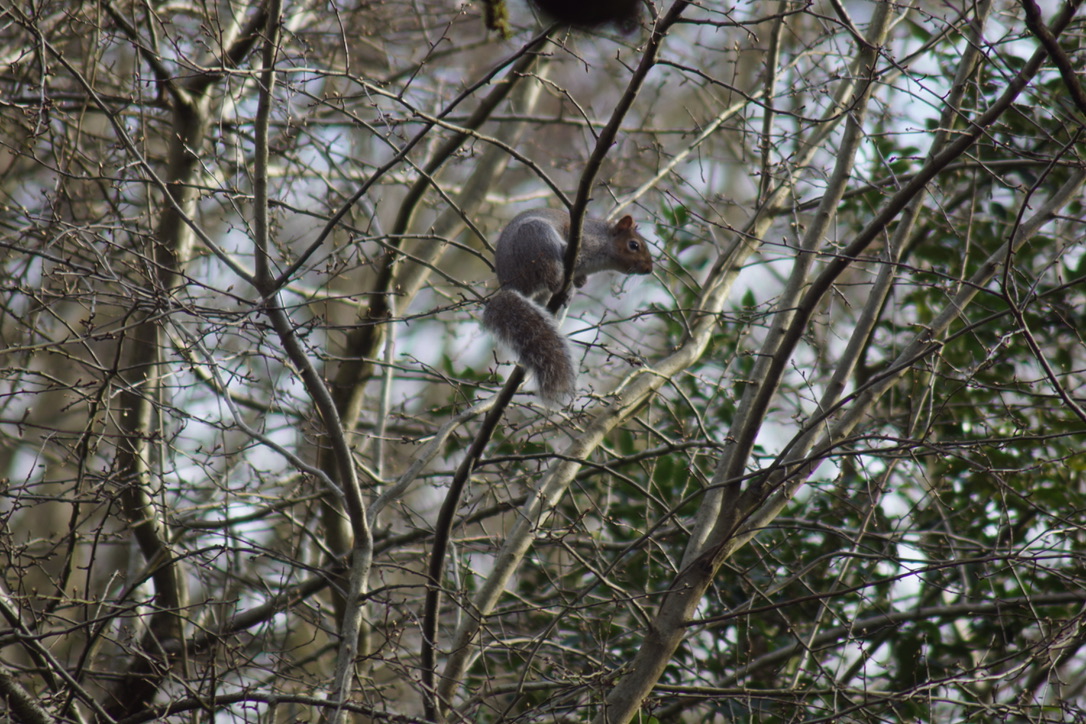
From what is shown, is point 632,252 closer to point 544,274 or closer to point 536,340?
point 544,274

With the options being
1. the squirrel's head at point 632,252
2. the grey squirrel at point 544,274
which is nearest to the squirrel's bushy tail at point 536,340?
the grey squirrel at point 544,274

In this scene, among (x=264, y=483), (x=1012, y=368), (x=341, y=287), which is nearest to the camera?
(x=1012, y=368)

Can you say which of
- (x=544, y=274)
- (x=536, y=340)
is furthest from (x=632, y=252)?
(x=536, y=340)

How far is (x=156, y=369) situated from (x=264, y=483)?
85cm

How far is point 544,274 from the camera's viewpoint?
14.1 ft

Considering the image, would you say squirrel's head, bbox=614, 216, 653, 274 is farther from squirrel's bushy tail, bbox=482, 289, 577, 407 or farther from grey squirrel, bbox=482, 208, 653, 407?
squirrel's bushy tail, bbox=482, 289, 577, 407

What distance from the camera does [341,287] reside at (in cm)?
914

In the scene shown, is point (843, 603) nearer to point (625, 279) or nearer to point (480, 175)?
point (625, 279)

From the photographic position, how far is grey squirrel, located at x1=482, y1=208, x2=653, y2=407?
366 centimetres

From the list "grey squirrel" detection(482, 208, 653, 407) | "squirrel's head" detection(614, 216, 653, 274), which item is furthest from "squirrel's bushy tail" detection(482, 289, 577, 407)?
"squirrel's head" detection(614, 216, 653, 274)

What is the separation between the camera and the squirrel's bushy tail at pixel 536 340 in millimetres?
3617

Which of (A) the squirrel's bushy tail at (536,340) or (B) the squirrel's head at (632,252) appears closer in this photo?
(A) the squirrel's bushy tail at (536,340)

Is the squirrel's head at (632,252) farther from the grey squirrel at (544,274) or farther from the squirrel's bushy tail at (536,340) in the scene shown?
the squirrel's bushy tail at (536,340)

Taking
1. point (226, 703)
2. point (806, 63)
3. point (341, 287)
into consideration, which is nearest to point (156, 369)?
point (226, 703)
